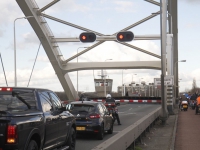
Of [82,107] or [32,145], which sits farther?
[82,107]

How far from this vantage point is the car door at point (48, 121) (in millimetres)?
9875

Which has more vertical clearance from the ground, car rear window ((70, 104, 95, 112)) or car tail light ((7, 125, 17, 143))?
car rear window ((70, 104, 95, 112))

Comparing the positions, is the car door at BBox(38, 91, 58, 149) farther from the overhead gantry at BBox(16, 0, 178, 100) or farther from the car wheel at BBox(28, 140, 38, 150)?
Answer: the overhead gantry at BBox(16, 0, 178, 100)

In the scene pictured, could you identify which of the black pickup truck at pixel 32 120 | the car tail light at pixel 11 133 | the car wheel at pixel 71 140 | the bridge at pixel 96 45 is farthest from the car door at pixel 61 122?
the bridge at pixel 96 45

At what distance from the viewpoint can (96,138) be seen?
672 inches

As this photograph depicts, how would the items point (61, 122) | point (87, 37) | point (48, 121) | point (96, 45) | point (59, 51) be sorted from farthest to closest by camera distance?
point (59, 51) → point (96, 45) → point (87, 37) → point (61, 122) → point (48, 121)

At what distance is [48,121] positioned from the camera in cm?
995

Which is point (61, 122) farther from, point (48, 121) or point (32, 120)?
point (32, 120)

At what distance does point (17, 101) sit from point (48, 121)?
0.97 metres

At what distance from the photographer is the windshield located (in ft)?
29.6

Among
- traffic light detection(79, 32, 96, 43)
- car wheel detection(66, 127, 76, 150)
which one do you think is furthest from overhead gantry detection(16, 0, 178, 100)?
car wheel detection(66, 127, 76, 150)

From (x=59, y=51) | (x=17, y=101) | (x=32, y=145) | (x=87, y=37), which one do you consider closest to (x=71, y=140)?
(x=17, y=101)

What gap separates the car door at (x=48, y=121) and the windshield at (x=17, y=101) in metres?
0.44

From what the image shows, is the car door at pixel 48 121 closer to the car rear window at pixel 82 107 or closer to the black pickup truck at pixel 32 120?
the black pickup truck at pixel 32 120
